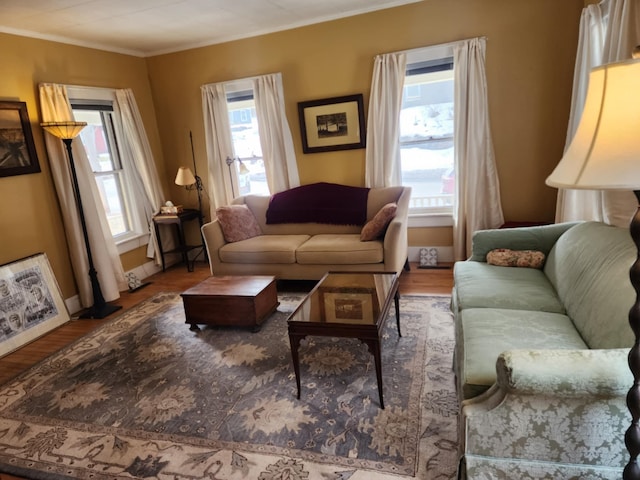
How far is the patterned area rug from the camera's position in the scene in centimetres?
183

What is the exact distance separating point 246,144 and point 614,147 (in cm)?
424

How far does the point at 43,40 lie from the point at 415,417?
4375 mm

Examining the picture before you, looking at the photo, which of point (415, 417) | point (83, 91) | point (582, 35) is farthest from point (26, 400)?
point (582, 35)

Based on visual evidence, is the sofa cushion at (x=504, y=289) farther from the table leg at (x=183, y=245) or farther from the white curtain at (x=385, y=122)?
the table leg at (x=183, y=245)

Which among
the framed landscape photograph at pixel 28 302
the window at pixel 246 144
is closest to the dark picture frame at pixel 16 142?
the framed landscape photograph at pixel 28 302

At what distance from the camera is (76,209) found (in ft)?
12.5

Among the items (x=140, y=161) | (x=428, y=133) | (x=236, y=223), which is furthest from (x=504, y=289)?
(x=140, y=161)

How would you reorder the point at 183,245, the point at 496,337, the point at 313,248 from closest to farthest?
the point at 496,337 → the point at 313,248 → the point at 183,245

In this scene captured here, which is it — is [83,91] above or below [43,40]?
below

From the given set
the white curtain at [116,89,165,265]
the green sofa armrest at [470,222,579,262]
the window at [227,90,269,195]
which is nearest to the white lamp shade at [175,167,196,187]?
the white curtain at [116,89,165,265]

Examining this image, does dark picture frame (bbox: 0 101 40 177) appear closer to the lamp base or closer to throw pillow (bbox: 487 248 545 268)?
the lamp base

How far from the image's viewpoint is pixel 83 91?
405cm

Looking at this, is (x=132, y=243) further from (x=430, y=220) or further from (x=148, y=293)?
(x=430, y=220)

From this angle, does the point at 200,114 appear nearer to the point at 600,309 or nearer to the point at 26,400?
the point at 26,400
